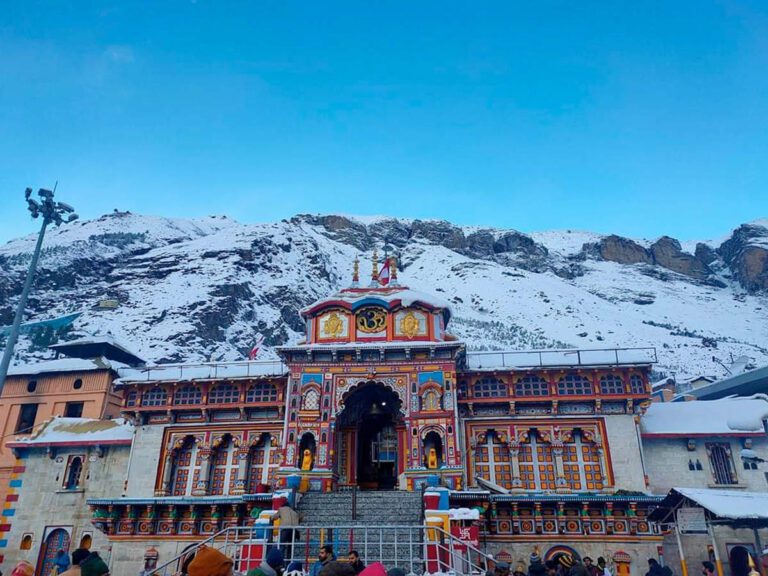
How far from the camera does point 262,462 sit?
24.0 meters

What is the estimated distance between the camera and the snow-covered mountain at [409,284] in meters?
73.8

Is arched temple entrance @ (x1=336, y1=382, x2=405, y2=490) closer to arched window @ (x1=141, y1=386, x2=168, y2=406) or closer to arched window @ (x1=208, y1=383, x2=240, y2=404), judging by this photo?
arched window @ (x1=208, y1=383, x2=240, y2=404)

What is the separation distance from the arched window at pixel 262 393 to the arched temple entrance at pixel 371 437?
333 centimetres

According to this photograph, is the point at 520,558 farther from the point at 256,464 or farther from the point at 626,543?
the point at 256,464

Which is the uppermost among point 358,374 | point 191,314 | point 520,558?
point 191,314

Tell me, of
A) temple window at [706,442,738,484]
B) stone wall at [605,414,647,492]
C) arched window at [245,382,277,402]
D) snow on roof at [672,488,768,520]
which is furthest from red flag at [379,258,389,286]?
temple window at [706,442,738,484]

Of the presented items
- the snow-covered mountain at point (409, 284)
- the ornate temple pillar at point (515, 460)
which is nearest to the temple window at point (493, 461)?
the ornate temple pillar at point (515, 460)

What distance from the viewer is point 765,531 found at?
65.4 ft

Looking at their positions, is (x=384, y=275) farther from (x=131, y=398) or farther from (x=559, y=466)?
(x=131, y=398)

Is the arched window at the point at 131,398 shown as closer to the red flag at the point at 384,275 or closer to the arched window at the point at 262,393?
the arched window at the point at 262,393

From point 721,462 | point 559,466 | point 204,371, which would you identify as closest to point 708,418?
point 721,462

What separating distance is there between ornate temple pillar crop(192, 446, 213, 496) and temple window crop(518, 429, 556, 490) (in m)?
13.0

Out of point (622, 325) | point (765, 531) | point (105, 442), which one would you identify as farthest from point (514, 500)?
point (622, 325)

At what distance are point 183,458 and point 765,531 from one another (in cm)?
2266
